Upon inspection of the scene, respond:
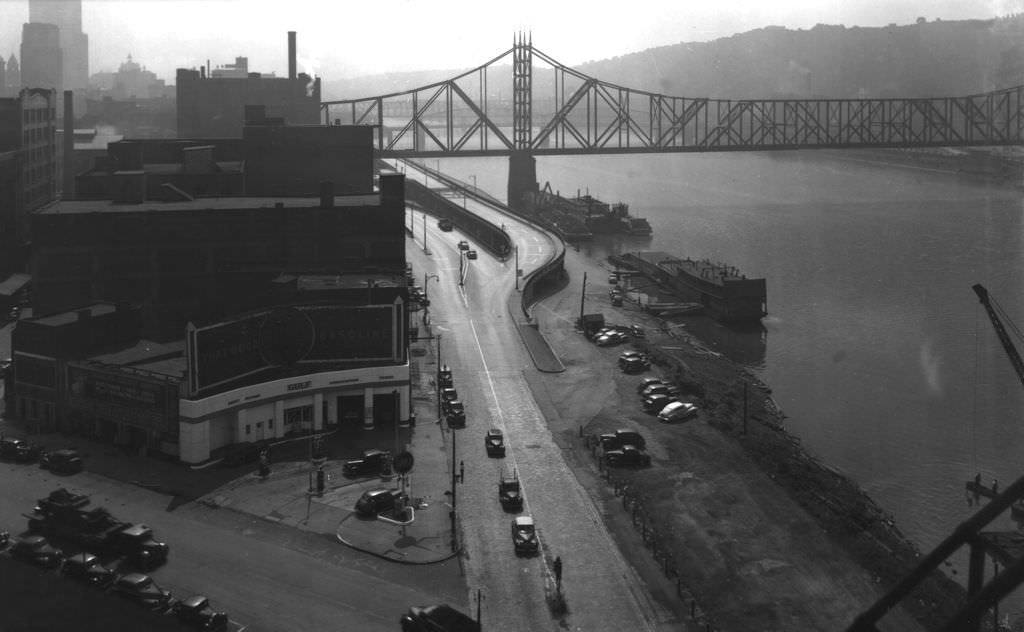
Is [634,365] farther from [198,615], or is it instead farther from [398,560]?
[198,615]

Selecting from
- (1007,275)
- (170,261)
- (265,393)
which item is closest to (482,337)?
(170,261)

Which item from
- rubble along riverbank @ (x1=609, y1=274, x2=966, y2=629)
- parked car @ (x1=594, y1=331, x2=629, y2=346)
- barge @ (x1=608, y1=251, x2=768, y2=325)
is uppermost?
barge @ (x1=608, y1=251, x2=768, y2=325)

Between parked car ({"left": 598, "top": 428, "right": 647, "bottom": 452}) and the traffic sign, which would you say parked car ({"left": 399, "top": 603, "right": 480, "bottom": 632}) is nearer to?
the traffic sign

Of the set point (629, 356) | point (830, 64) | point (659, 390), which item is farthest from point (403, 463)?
point (830, 64)

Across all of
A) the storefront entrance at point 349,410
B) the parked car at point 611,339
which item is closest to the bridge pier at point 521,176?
the parked car at point 611,339

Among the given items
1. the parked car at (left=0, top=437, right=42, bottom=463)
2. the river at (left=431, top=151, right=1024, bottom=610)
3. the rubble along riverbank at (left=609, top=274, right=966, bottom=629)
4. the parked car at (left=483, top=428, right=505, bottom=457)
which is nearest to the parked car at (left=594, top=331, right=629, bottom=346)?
the rubble along riverbank at (left=609, top=274, right=966, bottom=629)

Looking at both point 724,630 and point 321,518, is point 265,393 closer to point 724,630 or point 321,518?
point 321,518
